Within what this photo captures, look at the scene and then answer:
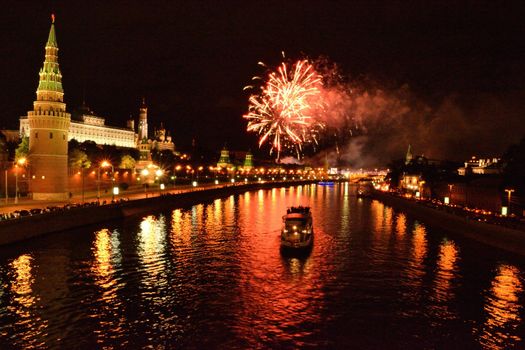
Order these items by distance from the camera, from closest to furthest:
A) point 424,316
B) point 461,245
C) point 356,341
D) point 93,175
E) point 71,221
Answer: point 356,341, point 424,316, point 461,245, point 71,221, point 93,175

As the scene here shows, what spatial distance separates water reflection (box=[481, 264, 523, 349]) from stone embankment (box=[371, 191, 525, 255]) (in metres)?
5.58

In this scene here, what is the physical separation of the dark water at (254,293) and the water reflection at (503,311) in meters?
0.06

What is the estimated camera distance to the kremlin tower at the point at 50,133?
59.4 m

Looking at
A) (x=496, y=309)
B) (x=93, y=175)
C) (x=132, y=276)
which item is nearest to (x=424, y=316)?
(x=496, y=309)

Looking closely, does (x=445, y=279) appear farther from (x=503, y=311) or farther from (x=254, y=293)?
(x=254, y=293)

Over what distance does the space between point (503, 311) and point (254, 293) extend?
11.7 m

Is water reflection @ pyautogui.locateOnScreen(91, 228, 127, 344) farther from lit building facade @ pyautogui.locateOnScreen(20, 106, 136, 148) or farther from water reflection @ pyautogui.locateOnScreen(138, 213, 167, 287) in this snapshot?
lit building facade @ pyautogui.locateOnScreen(20, 106, 136, 148)

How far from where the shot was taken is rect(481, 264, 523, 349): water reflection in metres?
18.6

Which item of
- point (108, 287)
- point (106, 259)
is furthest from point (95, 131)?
point (108, 287)

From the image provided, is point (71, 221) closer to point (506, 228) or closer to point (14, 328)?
point (14, 328)

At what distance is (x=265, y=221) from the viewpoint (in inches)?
2144

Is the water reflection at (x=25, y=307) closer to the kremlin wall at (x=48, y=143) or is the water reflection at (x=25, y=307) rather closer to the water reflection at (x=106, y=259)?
the water reflection at (x=106, y=259)

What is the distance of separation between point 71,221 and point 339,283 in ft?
89.9

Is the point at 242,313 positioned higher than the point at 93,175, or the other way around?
the point at 93,175
